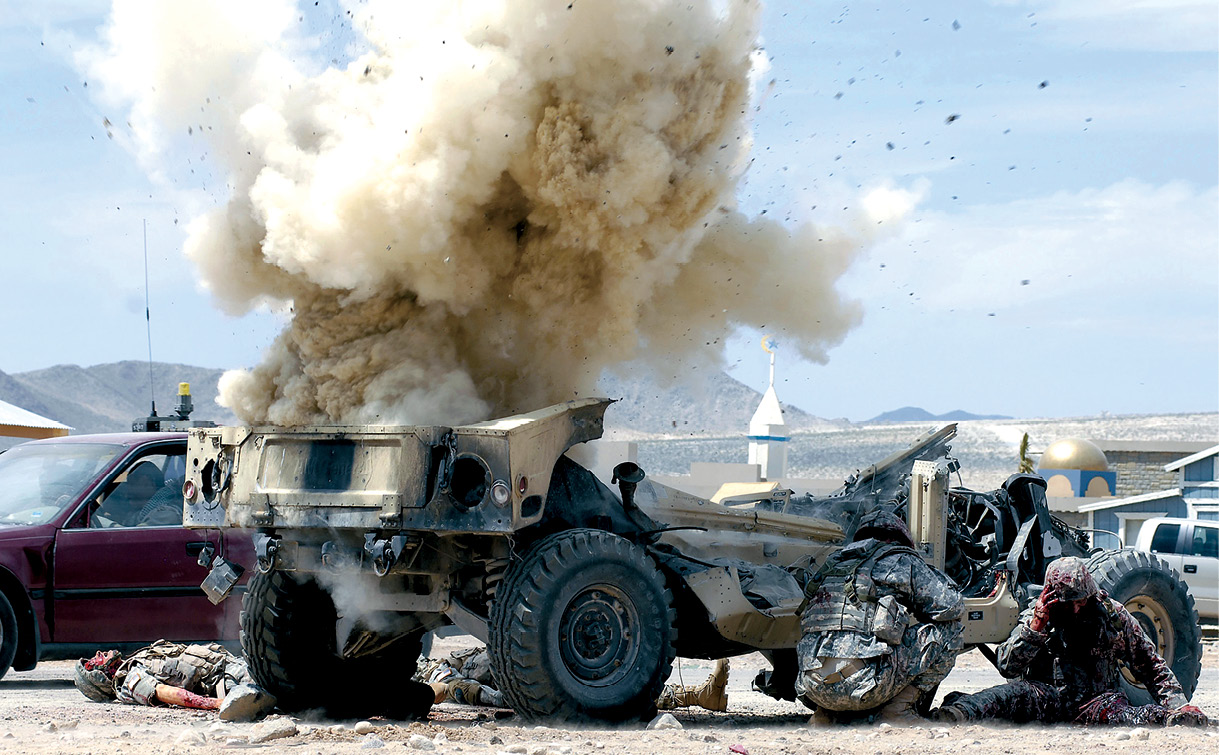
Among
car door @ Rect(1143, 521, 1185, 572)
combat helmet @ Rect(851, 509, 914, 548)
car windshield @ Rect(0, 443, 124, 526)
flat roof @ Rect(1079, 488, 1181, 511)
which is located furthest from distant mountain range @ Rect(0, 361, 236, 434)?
combat helmet @ Rect(851, 509, 914, 548)

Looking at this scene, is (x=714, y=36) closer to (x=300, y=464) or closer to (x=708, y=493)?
(x=300, y=464)

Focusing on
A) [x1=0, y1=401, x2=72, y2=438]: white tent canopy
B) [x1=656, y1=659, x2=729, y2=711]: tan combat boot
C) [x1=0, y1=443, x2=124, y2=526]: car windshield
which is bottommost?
[x1=656, y1=659, x2=729, y2=711]: tan combat boot

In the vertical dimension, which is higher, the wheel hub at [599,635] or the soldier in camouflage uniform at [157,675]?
the wheel hub at [599,635]

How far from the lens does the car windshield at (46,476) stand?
1020cm

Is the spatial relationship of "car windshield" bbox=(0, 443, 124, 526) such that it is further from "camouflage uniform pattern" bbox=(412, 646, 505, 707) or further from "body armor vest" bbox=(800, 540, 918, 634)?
"body armor vest" bbox=(800, 540, 918, 634)

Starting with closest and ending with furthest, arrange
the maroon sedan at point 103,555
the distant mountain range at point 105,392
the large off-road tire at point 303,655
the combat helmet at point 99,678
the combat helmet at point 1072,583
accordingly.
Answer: the combat helmet at point 1072,583 → the large off-road tire at point 303,655 → the combat helmet at point 99,678 → the maroon sedan at point 103,555 → the distant mountain range at point 105,392

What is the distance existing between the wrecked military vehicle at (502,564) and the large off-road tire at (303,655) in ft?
0.04

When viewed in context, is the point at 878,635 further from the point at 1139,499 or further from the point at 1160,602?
the point at 1139,499

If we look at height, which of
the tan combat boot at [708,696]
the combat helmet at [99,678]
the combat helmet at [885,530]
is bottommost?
the tan combat boot at [708,696]

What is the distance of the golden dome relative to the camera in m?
54.5

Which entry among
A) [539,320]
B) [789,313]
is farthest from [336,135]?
[789,313]

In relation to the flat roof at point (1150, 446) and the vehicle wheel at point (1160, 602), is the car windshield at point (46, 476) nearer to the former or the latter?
the vehicle wheel at point (1160, 602)

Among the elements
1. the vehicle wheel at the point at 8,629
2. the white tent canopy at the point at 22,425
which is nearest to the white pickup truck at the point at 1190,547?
the vehicle wheel at the point at 8,629

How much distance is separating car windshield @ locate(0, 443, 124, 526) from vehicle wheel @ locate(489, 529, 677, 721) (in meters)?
4.12
